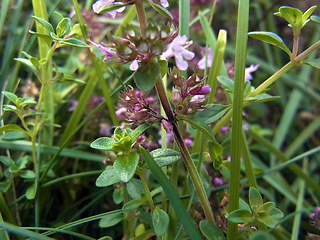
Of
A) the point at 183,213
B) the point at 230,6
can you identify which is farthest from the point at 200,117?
the point at 230,6

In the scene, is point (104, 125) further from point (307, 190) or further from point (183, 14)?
point (307, 190)

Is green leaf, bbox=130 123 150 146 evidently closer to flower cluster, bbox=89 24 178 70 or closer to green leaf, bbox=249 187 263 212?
flower cluster, bbox=89 24 178 70

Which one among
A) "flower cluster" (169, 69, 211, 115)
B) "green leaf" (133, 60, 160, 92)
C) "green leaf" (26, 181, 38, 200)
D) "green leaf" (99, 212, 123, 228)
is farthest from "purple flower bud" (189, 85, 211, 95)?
"green leaf" (26, 181, 38, 200)

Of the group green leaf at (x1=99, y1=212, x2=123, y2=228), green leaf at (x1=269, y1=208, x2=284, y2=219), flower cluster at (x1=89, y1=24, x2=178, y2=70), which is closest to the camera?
flower cluster at (x1=89, y1=24, x2=178, y2=70)

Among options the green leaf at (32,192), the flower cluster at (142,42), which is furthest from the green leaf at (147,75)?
the green leaf at (32,192)

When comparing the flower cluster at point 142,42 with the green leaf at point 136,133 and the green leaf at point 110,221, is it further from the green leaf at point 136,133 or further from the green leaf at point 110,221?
the green leaf at point 110,221

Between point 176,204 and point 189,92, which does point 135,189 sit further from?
point 189,92
